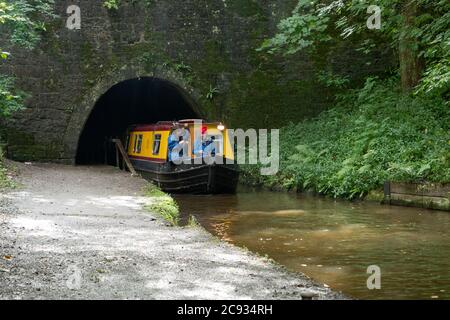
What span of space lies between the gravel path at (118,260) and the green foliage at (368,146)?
555 centimetres

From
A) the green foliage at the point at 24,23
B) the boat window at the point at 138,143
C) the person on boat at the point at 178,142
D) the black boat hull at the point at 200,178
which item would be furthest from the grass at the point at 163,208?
the boat window at the point at 138,143

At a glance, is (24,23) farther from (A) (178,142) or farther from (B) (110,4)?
(A) (178,142)

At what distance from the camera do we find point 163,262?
5.59m

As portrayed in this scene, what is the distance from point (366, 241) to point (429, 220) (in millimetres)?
2213

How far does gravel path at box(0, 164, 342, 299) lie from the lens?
456cm

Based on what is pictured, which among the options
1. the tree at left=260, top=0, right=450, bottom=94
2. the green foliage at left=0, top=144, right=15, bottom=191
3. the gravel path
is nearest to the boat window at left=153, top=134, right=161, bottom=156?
the tree at left=260, top=0, right=450, bottom=94

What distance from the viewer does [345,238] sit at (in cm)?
847

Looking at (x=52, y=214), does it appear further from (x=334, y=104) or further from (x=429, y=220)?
(x=334, y=104)

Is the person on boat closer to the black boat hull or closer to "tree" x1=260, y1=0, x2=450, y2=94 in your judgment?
the black boat hull

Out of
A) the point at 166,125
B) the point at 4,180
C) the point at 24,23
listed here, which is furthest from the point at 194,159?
the point at 24,23

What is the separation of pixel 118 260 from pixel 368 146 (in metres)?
9.42

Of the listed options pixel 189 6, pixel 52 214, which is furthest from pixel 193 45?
pixel 52 214

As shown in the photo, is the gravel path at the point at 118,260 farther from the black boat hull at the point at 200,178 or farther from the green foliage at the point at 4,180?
the black boat hull at the point at 200,178

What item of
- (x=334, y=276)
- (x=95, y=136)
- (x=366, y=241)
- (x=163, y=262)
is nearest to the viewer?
(x=163, y=262)
